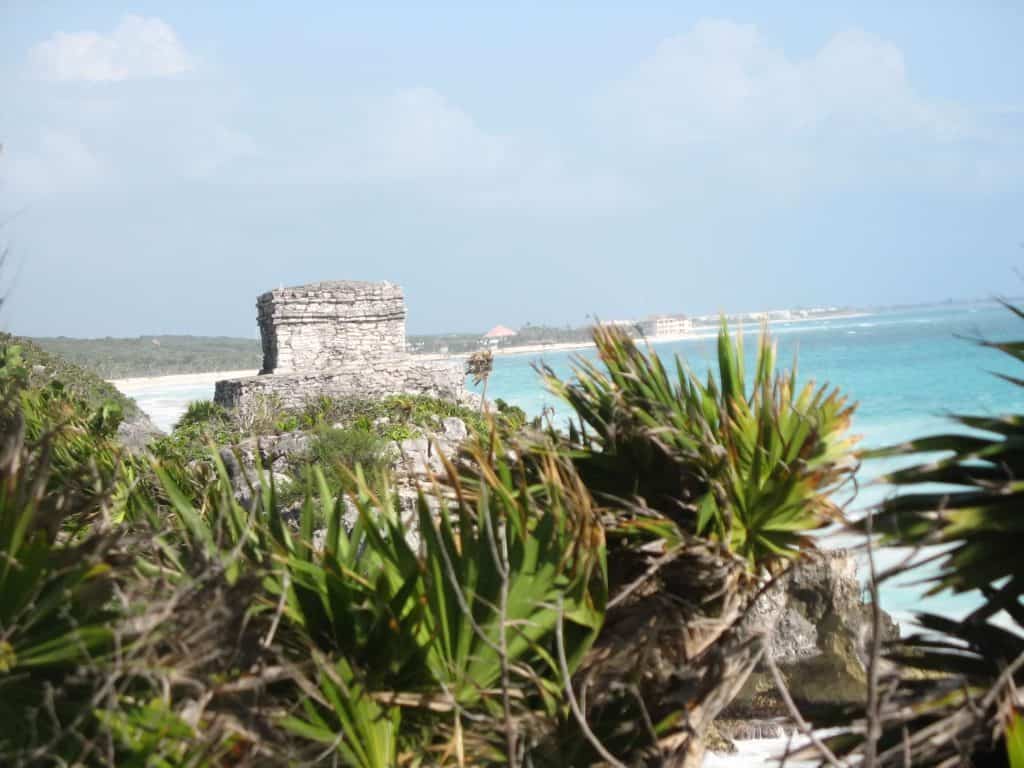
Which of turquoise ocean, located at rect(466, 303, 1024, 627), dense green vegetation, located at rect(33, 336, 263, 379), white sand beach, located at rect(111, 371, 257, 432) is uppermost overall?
dense green vegetation, located at rect(33, 336, 263, 379)

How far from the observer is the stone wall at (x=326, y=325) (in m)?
20.7

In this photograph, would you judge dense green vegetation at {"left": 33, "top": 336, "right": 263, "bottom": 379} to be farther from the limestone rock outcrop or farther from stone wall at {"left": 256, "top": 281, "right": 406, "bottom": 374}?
the limestone rock outcrop

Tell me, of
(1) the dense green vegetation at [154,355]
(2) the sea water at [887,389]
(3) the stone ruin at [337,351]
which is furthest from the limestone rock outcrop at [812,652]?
(1) the dense green vegetation at [154,355]

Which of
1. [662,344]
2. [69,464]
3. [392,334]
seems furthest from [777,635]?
[662,344]

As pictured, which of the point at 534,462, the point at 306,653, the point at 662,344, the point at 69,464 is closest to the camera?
the point at 306,653

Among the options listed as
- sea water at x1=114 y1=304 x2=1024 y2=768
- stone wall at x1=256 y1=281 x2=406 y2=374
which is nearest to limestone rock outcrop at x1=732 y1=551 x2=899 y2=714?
sea water at x1=114 y1=304 x2=1024 y2=768

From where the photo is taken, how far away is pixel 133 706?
2186mm

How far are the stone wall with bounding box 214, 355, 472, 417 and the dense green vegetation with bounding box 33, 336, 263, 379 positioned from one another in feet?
173

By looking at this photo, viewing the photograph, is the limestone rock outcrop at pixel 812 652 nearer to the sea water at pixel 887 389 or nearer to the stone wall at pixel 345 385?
the sea water at pixel 887 389

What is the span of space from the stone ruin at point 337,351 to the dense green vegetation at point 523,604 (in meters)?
15.7

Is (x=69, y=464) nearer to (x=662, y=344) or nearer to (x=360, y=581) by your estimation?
(x=360, y=581)

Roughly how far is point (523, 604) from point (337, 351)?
736 inches

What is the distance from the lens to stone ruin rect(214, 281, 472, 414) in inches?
755

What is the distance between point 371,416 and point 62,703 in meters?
14.8
